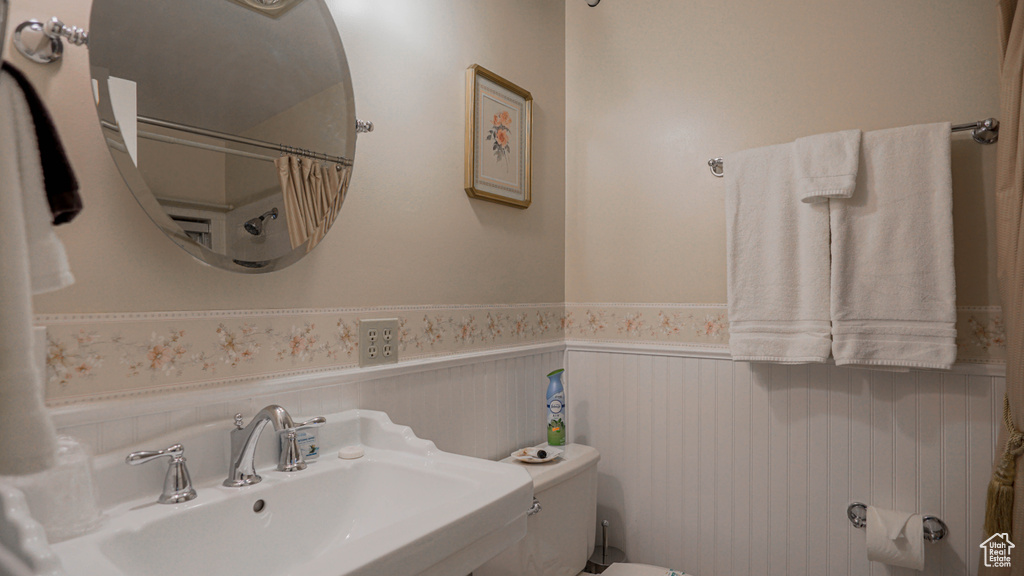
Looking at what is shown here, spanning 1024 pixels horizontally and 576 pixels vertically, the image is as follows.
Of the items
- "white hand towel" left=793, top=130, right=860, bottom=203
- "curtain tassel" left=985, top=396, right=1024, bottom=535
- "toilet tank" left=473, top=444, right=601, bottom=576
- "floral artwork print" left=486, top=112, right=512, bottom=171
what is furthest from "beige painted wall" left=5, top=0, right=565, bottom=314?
"curtain tassel" left=985, top=396, right=1024, bottom=535

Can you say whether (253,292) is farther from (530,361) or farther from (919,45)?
(919,45)

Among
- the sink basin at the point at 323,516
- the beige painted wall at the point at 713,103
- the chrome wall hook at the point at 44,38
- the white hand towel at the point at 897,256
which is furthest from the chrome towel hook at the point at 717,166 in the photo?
the chrome wall hook at the point at 44,38

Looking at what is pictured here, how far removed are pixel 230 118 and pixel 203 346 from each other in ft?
1.38

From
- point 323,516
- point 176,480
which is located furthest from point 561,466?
point 176,480

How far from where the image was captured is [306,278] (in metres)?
1.20

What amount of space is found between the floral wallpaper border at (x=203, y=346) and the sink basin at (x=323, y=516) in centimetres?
11

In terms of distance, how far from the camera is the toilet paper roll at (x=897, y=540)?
1.38 metres

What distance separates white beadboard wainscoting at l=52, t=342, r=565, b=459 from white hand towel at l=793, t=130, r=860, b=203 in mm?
929

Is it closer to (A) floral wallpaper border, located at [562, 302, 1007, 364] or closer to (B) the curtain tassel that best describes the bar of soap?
(A) floral wallpaper border, located at [562, 302, 1007, 364]

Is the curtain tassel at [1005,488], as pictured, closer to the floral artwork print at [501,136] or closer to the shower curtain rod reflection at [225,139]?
the floral artwork print at [501,136]

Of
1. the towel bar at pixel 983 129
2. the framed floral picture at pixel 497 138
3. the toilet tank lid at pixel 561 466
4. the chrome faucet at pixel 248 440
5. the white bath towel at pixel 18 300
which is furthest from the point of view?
the framed floral picture at pixel 497 138

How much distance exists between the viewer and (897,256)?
4.62 feet

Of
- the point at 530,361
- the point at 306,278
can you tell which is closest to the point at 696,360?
the point at 530,361

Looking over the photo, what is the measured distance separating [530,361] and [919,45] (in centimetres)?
138
